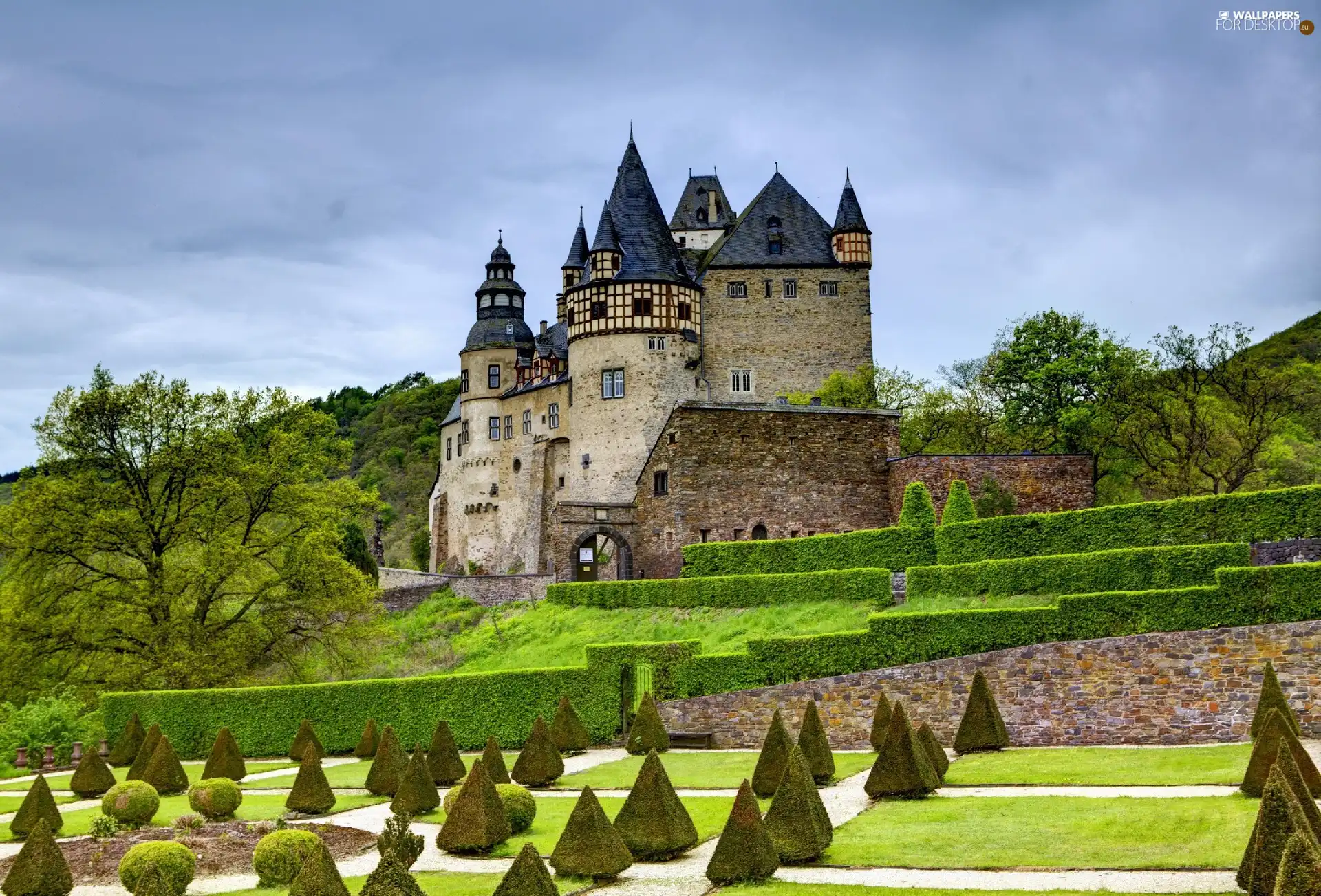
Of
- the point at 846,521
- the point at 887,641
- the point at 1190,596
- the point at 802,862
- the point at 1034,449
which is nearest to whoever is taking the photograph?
the point at 802,862

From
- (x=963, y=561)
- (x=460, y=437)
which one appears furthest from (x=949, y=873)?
(x=460, y=437)

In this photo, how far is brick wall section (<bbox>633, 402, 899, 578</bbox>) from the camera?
1922 inches

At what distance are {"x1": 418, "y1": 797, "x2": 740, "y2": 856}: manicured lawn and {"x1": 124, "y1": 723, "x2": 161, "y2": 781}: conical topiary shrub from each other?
8.96 meters

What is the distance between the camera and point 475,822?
73.4 feet

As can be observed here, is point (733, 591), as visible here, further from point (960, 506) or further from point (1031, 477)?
point (1031, 477)

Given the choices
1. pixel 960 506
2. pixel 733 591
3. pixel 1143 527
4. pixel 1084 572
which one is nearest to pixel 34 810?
pixel 733 591

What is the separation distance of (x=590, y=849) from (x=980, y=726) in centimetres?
1093

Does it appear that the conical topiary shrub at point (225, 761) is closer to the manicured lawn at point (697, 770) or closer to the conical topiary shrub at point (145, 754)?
the conical topiary shrub at point (145, 754)

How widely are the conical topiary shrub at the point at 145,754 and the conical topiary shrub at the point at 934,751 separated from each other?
1726cm

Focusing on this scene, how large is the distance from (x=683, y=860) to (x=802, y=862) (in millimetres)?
2128

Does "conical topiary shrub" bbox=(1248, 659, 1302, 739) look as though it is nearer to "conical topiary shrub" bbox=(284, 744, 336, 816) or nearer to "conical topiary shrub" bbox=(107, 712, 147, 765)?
"conical topiary shrub" bbox=(284, 744, 336, 816)

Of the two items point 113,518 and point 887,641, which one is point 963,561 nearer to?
point 887,641

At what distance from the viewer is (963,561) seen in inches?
1564

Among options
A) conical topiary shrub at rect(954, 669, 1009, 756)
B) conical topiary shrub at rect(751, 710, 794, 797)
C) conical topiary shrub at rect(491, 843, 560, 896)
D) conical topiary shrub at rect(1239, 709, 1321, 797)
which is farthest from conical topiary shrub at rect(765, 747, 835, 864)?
conical topiary shrub at rect(954, 669, 1009, 756)
